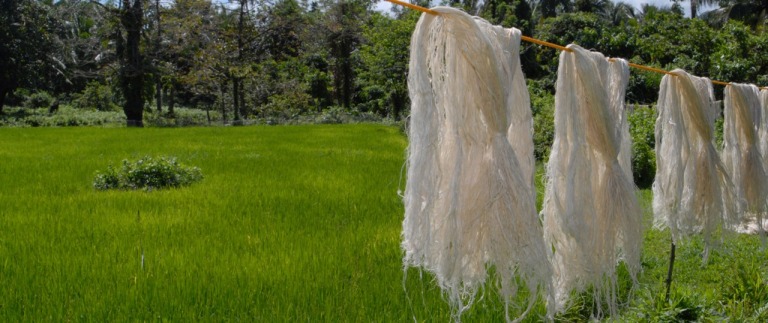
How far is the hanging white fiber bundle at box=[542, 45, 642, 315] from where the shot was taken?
2088 millimetres

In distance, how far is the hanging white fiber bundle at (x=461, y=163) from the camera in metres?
1.67

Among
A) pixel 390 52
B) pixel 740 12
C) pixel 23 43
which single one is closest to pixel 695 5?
pixel 740 12

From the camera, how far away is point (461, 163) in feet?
5.49

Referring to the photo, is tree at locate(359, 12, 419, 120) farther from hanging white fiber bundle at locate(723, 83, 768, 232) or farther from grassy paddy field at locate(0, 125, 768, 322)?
hanging white fiber bundle at locate(723, 83, 768, 232)

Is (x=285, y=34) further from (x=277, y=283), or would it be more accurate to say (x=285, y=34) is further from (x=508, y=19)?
(x=277, y=283)

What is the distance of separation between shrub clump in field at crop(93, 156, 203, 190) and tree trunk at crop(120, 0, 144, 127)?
55.3 ft

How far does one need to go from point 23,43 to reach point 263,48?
9348 mm

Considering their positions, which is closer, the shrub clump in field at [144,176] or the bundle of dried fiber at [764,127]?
the bundle of dried fiber at [764,127]

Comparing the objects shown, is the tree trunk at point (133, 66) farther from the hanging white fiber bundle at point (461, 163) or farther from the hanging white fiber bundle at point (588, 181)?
the hanging white fiber bundle at point (461, 163)

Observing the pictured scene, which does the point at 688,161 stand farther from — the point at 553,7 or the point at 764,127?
the point at 553,7

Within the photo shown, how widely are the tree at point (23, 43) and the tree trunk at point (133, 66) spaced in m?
4.89

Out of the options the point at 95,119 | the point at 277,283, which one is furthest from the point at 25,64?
the point at 277,283

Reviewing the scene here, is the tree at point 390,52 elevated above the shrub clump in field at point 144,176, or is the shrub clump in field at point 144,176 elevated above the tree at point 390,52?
the tree at point 390,52

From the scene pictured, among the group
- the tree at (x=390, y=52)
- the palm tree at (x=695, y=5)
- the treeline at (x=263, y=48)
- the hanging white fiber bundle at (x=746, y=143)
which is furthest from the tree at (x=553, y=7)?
the hanging white fiber bundle at (x=746, y=143)
